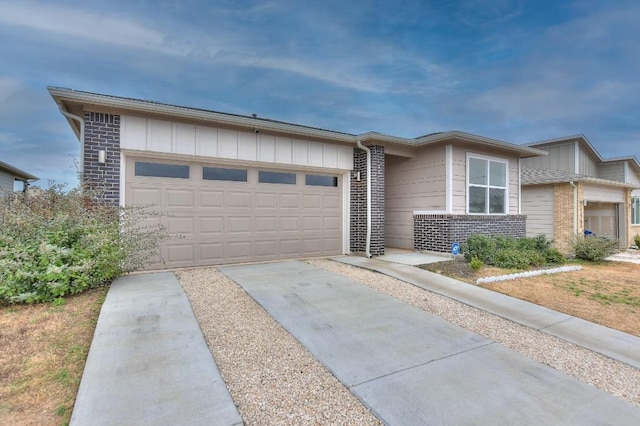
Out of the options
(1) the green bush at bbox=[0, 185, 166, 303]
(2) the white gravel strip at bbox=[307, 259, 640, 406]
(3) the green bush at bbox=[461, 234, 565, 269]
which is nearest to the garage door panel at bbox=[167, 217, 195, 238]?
(1) the green bush at bbox=[0, 185, 166, 303]

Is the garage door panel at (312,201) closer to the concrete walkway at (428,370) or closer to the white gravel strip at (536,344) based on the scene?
the white gravel strip at (536,344)

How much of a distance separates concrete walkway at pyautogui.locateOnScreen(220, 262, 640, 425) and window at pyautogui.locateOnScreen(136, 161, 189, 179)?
385 centimetres

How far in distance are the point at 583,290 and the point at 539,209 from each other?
828cm

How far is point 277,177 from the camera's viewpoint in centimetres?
809

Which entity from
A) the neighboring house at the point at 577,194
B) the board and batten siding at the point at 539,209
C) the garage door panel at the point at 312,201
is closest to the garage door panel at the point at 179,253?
the garage door panel at the point at 312,201

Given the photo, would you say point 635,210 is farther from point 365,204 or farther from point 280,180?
point 280,180

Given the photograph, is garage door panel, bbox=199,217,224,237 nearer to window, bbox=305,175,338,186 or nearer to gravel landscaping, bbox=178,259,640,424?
gravel landscaping, bbox=178,259,640,424

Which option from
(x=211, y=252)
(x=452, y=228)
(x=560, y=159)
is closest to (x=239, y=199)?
(x=211, y=252)

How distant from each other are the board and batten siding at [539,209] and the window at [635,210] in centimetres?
738

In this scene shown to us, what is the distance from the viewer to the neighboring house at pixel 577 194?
1181 cm

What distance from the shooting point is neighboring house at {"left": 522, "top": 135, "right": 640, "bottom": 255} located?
11.8m

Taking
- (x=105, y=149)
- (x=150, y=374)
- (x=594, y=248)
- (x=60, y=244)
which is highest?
(x=105, y=149)

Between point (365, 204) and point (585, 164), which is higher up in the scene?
point (585, 164)

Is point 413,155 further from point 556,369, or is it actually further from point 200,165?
point 556,369
